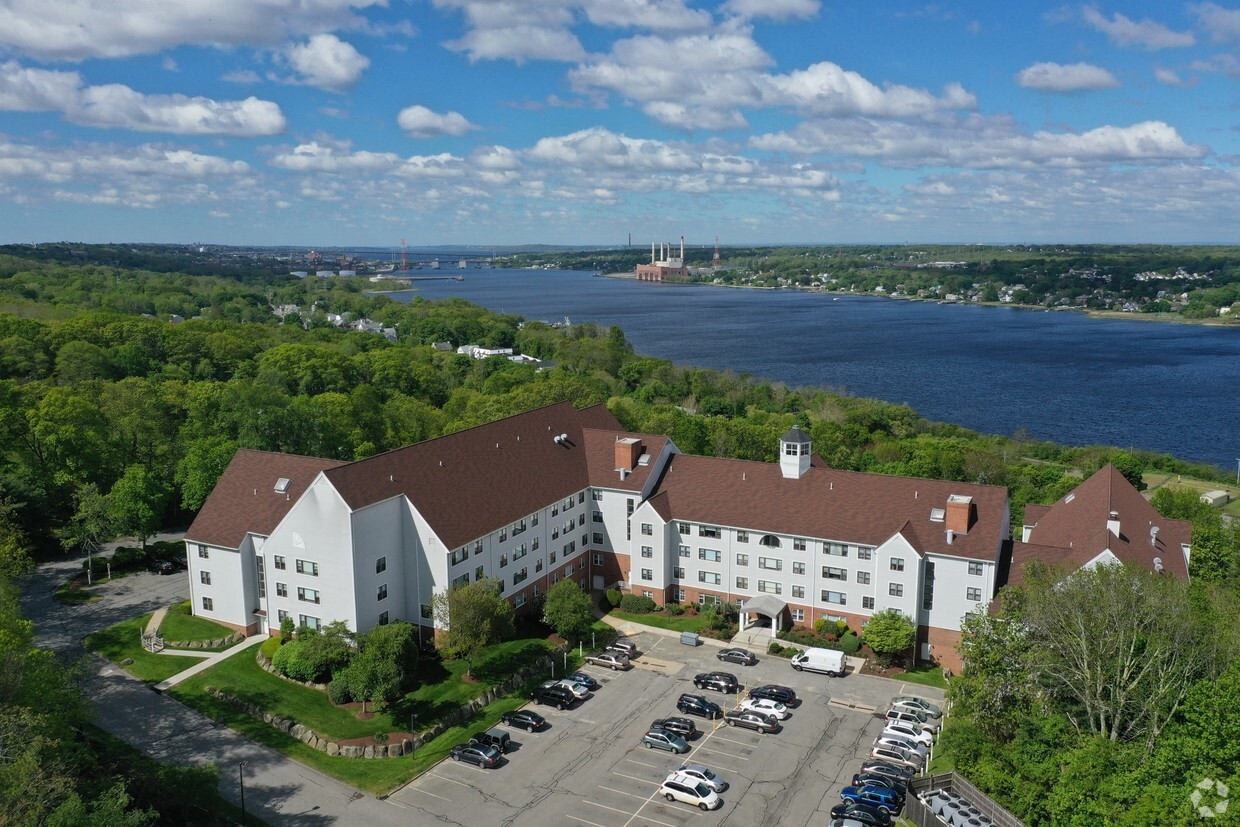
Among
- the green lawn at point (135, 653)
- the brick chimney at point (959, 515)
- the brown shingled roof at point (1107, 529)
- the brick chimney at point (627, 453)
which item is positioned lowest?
the green lawn at point (135, 653)

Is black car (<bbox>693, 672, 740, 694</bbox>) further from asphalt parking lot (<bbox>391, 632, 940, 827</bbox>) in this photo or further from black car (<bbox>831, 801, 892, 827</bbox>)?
black car (<bbox>831, 801, 892, 827</bbox>)

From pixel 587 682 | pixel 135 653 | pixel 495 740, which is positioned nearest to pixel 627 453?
pixel 587 682

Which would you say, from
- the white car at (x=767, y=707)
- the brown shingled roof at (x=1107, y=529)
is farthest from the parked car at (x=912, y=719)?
the brown shingled roof at (x=1107, y=529)

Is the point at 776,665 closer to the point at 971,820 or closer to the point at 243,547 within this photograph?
the point at 971,820

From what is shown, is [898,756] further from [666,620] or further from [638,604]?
[638,604]

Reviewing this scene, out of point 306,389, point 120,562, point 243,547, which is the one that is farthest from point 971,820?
point 306,389

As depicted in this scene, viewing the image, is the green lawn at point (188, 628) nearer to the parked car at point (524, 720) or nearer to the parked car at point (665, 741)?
the parked car at point (524, 720)

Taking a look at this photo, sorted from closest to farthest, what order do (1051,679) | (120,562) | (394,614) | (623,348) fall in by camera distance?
(1051,679), (394,614), (120,562), (623,348)
